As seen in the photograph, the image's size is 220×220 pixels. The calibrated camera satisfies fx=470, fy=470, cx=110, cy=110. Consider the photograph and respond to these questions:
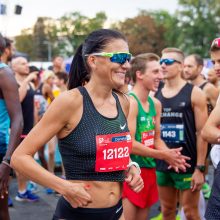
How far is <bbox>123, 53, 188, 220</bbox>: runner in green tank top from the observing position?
14.2 feet

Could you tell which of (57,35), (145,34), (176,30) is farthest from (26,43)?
(176,30)

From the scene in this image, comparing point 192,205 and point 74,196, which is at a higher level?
point 74,196

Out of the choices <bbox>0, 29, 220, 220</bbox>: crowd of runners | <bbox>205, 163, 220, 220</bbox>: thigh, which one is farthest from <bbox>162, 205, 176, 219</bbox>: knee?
<bbox>205, 163, 220, 220</bbox>: thigh

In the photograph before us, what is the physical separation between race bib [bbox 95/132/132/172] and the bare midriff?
0.29ft

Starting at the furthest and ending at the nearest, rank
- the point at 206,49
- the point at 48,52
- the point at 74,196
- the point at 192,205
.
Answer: the point at 48,52 → the point at 206,49 → the point at 192,205 → the point at 74,196

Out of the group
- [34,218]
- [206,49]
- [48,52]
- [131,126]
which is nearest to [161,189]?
[131,126]

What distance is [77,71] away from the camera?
287 cm

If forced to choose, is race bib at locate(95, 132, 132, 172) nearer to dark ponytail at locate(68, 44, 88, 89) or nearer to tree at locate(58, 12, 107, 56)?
dark ponytail at locate(68, 44, 88, 89)

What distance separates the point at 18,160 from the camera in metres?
2.45

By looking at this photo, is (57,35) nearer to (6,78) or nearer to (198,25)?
(198,25)

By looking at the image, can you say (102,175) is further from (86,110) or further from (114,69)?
(114,69)

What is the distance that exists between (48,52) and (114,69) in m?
84.0

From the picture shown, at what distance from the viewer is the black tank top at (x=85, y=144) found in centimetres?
254

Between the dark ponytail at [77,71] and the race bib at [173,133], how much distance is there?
2.23m
